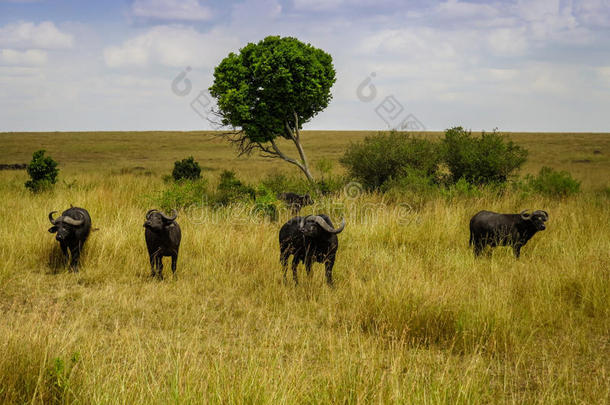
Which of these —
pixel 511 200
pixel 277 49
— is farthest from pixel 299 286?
pixel 277 49

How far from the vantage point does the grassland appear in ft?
12.6

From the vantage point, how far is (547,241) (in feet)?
31.7

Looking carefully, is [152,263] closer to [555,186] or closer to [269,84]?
[269,84]

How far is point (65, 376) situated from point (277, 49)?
12.9 meters

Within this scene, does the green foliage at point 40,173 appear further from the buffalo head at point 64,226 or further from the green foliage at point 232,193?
the buffalo head at point 64,226

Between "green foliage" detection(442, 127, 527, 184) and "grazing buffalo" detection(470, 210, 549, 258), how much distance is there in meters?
6.87

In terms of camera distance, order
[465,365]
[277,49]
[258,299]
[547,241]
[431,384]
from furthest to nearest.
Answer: [277,49]
[547,241]
[258,299]
[465,365]
[431,384]

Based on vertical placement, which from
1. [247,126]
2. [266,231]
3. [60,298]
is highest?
[247,126]

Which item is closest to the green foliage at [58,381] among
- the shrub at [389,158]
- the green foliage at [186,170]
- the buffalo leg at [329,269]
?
the buffalo leg at [329,269]

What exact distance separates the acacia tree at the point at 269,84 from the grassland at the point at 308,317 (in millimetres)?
5003

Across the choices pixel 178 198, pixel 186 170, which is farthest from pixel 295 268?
pixel 186 170

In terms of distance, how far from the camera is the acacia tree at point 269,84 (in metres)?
14.7

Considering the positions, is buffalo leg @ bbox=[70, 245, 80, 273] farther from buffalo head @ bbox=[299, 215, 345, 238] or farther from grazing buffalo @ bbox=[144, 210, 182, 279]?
buffalo head @ bbox=[299, 215, 345, 238]

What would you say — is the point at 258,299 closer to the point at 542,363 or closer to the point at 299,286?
the point at 299,286
